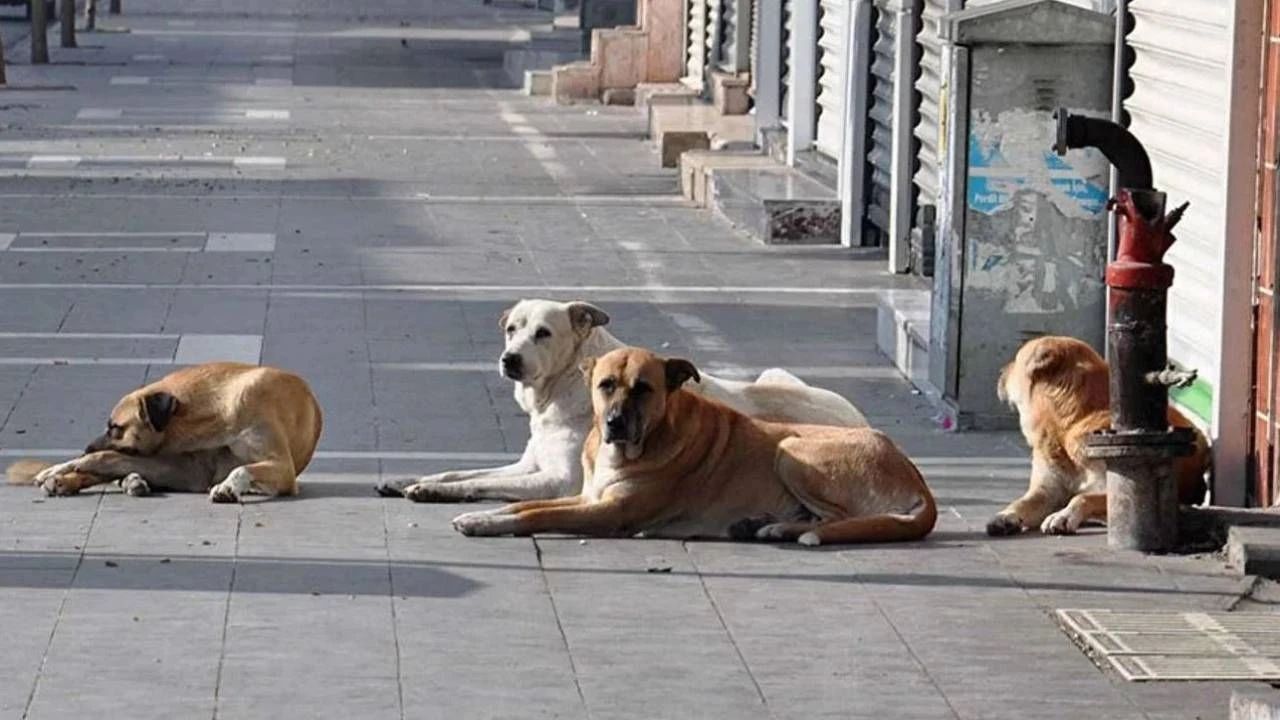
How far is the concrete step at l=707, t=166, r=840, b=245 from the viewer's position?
59.5 ft

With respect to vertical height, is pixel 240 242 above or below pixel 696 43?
below

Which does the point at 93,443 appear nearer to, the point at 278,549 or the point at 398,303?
the point at 278,549

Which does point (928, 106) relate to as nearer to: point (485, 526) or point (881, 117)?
point (881, 117)

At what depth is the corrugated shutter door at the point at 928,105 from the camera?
16.2 meters

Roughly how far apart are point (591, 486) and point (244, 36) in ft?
112

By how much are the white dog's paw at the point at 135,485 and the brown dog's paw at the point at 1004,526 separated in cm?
292

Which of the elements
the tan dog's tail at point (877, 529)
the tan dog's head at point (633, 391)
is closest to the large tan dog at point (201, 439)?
the tan dog's head at point (633, 391)

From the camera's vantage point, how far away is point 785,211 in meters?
18.2

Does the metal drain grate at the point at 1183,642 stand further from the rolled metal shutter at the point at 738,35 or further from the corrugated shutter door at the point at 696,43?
the corrugated shutter door at the point at 696,43

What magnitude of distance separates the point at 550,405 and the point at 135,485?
1466 millimetres

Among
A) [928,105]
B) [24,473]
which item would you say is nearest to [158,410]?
[24,473]

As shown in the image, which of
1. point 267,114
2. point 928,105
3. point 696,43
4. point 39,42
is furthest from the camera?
point 39,42

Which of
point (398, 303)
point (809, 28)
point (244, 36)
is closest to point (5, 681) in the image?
point (398, 303)

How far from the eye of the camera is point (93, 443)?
9.88 meters
